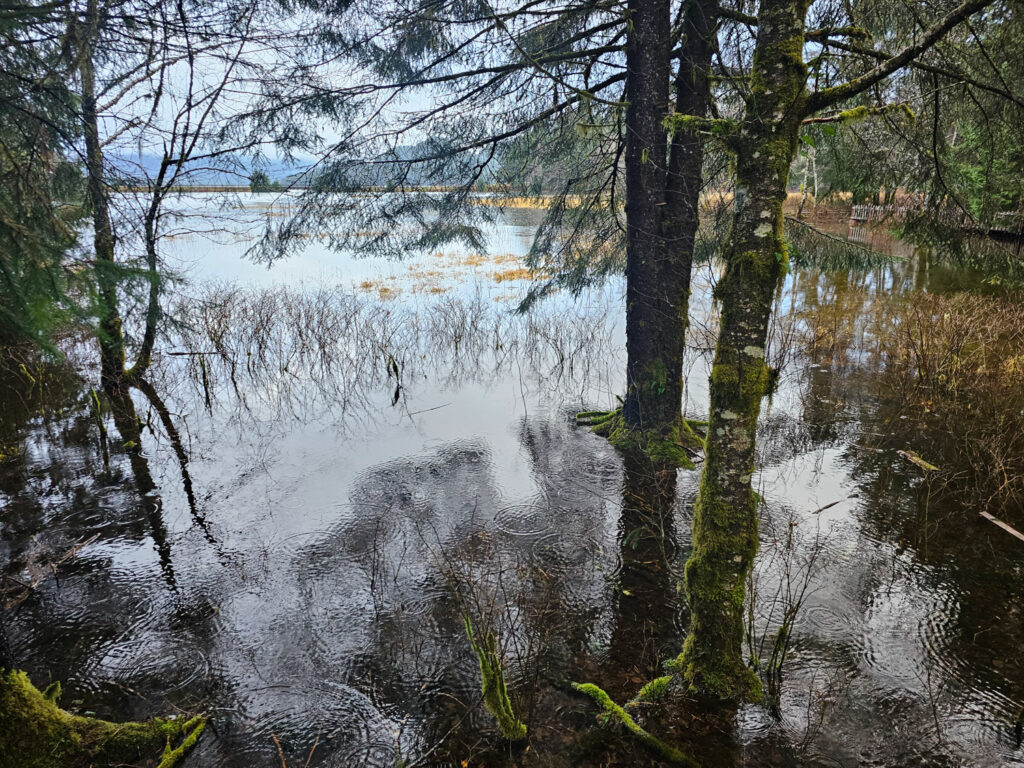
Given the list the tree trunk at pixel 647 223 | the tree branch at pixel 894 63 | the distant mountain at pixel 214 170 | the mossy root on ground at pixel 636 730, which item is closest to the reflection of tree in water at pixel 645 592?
the mossy root on ground at pixel 636 730

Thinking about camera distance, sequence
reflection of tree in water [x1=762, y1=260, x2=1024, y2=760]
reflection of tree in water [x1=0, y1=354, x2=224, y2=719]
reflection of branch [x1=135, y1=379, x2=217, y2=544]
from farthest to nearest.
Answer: reflection of branch [x1=135, y1=379, x2=217, y2=544], reflection of tree in water [x1=0, y1=354, x2=224, y2=719], reflection of tree in water [x1=762, y1=260, x2=1024, y2=760]

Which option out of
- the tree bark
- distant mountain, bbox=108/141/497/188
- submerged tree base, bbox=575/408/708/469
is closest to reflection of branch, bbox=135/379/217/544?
distant mountain, bbox=108/141/497/188

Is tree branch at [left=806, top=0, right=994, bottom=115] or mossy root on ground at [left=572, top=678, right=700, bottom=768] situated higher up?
tree branch at [left=806, top=0, right=994, bottom=115]

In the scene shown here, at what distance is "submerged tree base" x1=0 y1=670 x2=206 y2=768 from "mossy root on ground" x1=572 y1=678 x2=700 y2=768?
2.22 m

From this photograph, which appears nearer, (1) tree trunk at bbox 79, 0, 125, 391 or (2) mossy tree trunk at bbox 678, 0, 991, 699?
(2) mossy tree trunk at bbox 678, 0, 991, 699

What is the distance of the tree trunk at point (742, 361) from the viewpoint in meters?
2.52

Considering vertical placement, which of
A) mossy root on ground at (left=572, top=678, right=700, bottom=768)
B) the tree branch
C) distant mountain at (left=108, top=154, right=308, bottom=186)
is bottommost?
mossy root on ground at (left=572, top=678, right=700, bottom=768)

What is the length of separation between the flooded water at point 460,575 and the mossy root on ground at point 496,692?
0.12 m

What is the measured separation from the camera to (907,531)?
4914 millimetres

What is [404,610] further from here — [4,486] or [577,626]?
[4,486]

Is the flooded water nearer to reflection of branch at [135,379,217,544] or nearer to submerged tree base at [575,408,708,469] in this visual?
reflection of branch at [135,379,217,544]

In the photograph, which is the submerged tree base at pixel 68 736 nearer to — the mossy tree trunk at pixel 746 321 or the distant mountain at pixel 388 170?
the mossy tree trunk at pixel 746 321

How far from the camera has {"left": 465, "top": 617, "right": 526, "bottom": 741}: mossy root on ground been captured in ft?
8.73

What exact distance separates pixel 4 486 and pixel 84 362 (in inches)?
217
